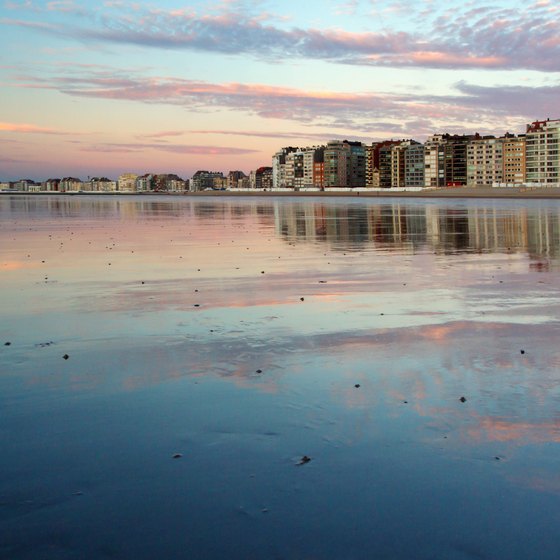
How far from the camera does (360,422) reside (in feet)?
20.9

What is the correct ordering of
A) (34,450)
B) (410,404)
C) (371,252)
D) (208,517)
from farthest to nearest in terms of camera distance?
1. (371,252)
2. (410,404)
3. (34,450)
4. (208,517)

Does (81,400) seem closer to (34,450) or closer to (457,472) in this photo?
(34,450)

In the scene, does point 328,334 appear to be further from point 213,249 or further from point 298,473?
point 213,249

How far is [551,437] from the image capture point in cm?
595

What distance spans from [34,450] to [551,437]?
422cm

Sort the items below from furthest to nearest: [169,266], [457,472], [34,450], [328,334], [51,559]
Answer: [169,266] < [328,334] < [34,450] < [457,472] < [51,559]

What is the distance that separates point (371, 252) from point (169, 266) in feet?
23.1

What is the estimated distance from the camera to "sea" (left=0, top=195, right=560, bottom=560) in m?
4.43

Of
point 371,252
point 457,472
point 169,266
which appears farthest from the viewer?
point 371,252

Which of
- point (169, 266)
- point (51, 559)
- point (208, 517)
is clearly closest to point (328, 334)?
point (208, 517)

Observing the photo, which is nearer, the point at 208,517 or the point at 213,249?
the point at 208,517

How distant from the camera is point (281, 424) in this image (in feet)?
20.9

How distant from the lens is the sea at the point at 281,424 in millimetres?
4434

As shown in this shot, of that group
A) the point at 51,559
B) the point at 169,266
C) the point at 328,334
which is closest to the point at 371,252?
the point at 169,266
